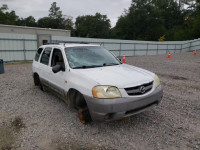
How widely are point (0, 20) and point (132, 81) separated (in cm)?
6127

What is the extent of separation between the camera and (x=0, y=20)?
1966 inches

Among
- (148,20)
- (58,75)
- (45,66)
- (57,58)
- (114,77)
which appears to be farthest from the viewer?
(148,20)

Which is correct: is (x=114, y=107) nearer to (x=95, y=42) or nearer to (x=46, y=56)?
(x=46, y=56)

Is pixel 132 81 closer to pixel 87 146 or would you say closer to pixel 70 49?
pixel 87 146

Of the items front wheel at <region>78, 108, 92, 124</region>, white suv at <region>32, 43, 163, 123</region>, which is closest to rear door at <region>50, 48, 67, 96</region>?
white suv at <region>32, 43, 163, 123</region>

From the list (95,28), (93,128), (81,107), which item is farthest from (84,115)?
(95,28)

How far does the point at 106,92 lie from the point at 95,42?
640 inches

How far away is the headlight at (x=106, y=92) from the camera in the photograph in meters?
2.64

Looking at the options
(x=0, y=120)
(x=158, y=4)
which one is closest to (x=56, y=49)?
(x=0, y=120)

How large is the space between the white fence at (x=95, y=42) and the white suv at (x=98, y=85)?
11599mm

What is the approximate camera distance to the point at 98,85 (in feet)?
8.82

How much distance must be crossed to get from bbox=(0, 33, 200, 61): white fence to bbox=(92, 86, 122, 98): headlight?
13.8m

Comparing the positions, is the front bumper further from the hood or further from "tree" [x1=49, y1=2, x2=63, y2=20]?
"tree" [x1=49, y1=2, x2=63, y2=20]

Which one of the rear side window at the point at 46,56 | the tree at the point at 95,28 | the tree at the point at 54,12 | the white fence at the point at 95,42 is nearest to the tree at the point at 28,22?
the tree at the point at 54,12
